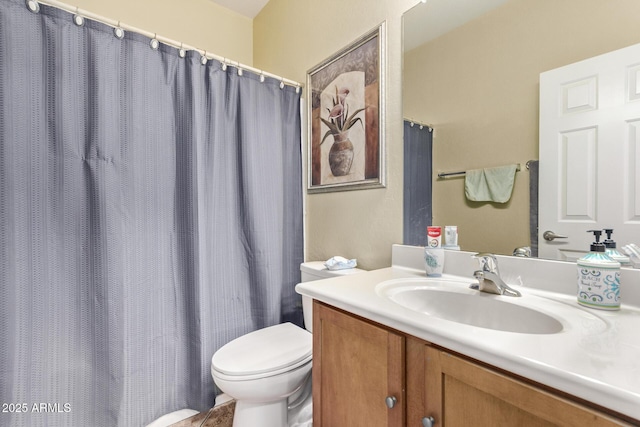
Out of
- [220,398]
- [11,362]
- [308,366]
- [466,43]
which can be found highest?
[466,43]

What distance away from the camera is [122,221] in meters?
1.28

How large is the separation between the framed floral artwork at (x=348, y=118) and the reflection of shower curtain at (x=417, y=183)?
0.13 meters

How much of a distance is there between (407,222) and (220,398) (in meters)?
1.30

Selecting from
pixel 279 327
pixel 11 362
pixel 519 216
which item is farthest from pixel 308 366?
pixel 11 362

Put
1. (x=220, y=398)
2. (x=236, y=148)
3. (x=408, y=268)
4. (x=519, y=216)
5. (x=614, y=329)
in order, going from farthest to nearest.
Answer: (x=236, y=148) → (x=220, y=398) → (x=408, y=268) → (x=519, y=216) → (x=614, y=329)

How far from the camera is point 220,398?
4.89ft

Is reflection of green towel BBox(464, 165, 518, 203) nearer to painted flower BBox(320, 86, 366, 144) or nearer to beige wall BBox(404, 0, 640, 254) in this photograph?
beige wall BBox(404, 0, 640, 254)

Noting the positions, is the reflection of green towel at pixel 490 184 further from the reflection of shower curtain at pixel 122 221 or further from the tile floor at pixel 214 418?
the tile floor at pixel 214 418

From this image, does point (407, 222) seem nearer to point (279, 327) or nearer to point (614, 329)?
point (614, 329)

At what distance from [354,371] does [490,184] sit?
774mm

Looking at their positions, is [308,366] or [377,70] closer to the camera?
[308,366]

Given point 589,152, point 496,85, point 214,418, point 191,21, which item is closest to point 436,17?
point 496,85

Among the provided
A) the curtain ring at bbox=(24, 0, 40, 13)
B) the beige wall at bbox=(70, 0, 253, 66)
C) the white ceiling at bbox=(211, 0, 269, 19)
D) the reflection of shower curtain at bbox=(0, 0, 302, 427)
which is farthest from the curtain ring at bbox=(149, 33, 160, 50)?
the white ceiling at bbox=(211, 0, 269, 19)

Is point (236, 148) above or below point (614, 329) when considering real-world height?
above
